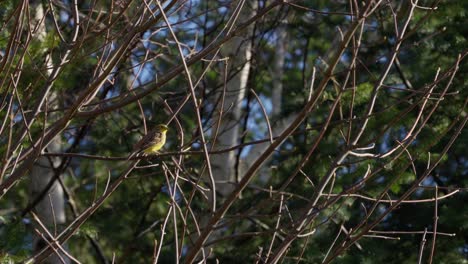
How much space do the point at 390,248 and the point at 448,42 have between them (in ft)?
7.48

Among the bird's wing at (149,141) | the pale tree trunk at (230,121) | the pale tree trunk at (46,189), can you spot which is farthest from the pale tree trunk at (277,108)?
the bird's wing at (149,141)

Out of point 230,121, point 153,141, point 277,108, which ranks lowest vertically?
point 277,108

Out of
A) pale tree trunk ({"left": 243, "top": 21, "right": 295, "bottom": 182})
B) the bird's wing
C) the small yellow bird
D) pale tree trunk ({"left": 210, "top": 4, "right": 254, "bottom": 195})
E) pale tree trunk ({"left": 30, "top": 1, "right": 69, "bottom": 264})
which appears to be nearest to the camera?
the bird's wing

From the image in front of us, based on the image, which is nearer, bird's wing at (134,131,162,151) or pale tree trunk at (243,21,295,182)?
bird's wing at (134,131,162,151)

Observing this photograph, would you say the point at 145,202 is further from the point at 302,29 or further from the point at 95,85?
the point at 95,85

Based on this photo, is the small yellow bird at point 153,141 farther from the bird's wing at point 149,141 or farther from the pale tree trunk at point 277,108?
the pale tree trunk at point 277,108

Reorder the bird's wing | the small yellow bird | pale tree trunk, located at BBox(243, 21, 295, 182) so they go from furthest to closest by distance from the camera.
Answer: pale tree trunk, located at BBox(243, 21, 295, 182), the small yellow bird, the bird's wing

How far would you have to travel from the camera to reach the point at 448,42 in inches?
336

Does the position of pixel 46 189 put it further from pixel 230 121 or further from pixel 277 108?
pixel 277 108

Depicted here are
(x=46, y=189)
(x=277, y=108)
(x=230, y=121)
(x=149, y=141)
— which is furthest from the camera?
(x=277, y=108)

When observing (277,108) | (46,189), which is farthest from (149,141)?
(277,108)

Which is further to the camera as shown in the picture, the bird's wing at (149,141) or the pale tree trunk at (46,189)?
the pale tree trunk at (46,189)

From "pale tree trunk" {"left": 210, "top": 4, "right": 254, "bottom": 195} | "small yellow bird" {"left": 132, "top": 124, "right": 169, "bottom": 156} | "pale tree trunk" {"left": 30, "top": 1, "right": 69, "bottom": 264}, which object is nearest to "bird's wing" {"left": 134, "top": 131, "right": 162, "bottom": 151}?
"small yellow bird" {"left": 132, "top": 124, "right": 169, "bottom": 156}

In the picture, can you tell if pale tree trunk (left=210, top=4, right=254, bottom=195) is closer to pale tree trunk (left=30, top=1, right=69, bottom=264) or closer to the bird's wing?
pale tree trunk (left=30, top=1, right=69, bottom=264)
